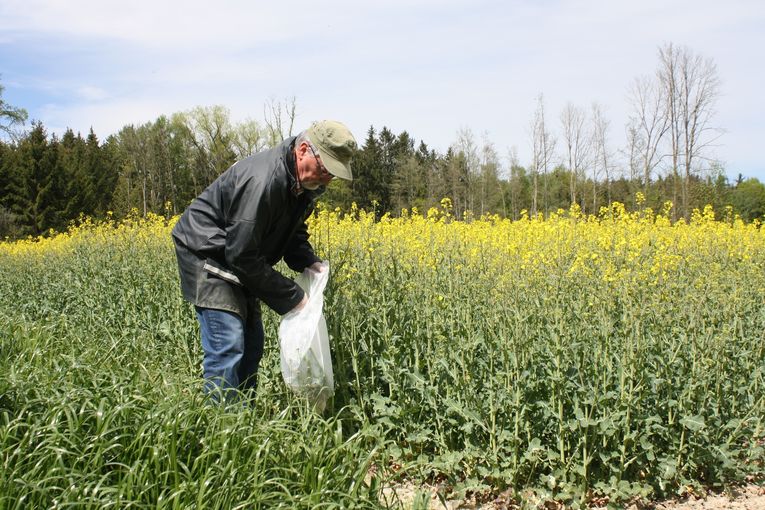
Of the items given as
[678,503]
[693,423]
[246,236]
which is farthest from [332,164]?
[678,503]

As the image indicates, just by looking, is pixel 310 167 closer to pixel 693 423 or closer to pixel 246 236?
pixel 246 236

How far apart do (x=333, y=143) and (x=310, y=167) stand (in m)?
0.20

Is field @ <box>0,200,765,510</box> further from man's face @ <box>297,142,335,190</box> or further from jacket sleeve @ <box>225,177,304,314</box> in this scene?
man's face @ <box>297,142,335,190</box>

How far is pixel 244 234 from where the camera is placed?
121 inches

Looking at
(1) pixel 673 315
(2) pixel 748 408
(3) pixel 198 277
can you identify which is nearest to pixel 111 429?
(3) pixel 198 277

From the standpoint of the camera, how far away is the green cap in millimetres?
3094

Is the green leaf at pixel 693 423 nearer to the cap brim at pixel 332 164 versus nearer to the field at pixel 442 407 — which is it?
the field at pixel 442 407

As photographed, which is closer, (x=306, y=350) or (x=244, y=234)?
(x=244, y=234)

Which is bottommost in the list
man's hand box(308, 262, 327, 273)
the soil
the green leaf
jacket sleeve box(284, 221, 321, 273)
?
the soil

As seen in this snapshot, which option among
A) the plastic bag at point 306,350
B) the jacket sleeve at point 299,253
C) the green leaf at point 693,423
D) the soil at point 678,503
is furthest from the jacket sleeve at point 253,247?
the green leaf at point 693,423

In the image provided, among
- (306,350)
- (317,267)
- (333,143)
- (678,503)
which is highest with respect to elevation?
(333,143)

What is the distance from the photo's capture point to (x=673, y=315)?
378 centimetres

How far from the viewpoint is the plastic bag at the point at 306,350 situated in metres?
3.33

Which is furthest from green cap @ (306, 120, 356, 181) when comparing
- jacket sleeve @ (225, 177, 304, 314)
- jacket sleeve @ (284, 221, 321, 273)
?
jacket sleeve @ (284, 221, 321, 273)
